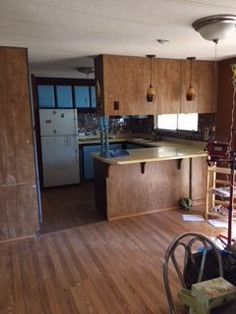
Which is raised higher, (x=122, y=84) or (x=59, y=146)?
(x=122, y=84)

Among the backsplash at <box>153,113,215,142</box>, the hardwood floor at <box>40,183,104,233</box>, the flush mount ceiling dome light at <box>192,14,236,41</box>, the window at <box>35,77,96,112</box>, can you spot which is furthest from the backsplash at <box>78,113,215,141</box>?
the flush mount ceiling dome light at <box>192,14,236,41</box>

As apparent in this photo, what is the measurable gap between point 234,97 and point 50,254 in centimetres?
311

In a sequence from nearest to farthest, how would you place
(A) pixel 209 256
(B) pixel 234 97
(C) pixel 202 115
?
(A) pixel 209 256, (B) pixel 234 97, (C) pixel 202 115

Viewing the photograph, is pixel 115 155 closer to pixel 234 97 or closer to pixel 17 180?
pixel 17 180

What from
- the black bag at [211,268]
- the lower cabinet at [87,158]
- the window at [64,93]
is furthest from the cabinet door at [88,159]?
the black bag at [211,268]

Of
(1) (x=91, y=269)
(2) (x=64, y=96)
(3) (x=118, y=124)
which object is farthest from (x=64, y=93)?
(1) (x=91, y=269)

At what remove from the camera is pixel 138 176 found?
3.96 meters

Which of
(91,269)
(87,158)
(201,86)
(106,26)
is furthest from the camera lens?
(87,158)

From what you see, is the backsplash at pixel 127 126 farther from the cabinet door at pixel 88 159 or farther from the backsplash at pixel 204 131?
the cabinet door at pixel 88 159

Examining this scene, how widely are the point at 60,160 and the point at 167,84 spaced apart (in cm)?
260

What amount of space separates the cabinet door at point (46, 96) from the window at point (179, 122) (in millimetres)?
2132

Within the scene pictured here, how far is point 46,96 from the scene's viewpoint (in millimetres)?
5453

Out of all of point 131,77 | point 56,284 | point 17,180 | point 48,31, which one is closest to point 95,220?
point 17,180

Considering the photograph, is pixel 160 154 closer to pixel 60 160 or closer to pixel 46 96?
pixel 60 160
